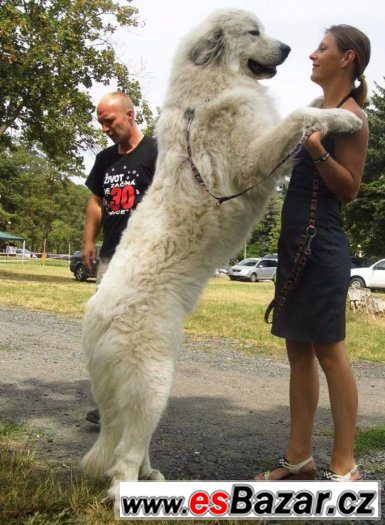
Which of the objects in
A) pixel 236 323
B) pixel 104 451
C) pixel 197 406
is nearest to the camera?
pixel 104 451

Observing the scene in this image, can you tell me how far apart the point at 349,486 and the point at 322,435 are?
1839 millimetres

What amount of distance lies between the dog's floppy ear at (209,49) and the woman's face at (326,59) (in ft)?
1.85

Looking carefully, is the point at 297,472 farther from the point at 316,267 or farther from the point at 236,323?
the point at 236,323

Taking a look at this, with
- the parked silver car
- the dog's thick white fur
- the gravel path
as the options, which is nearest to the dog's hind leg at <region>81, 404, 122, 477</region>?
the dog's thick white fur

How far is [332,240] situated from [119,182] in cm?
194

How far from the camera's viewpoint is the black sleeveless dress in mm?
3133

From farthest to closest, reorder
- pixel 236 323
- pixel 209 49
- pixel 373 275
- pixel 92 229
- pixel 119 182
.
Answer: pixel 373 275 → pixel 236 323 → pixel 92 229 → pixel 119 182 → pixel 209 49

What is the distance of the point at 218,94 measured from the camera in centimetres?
314

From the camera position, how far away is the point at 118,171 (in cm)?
439

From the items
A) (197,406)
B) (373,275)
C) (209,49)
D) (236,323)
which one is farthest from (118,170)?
(373,275)

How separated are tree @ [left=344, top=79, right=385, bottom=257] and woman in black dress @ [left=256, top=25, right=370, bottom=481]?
1277 inches

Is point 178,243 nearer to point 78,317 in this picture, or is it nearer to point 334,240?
point 334,240

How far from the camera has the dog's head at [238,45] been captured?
3.26 m

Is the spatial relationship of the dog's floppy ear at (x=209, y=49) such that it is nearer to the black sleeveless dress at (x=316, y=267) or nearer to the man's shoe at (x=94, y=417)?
the black sleeveless dress at (x=316, y=267)
